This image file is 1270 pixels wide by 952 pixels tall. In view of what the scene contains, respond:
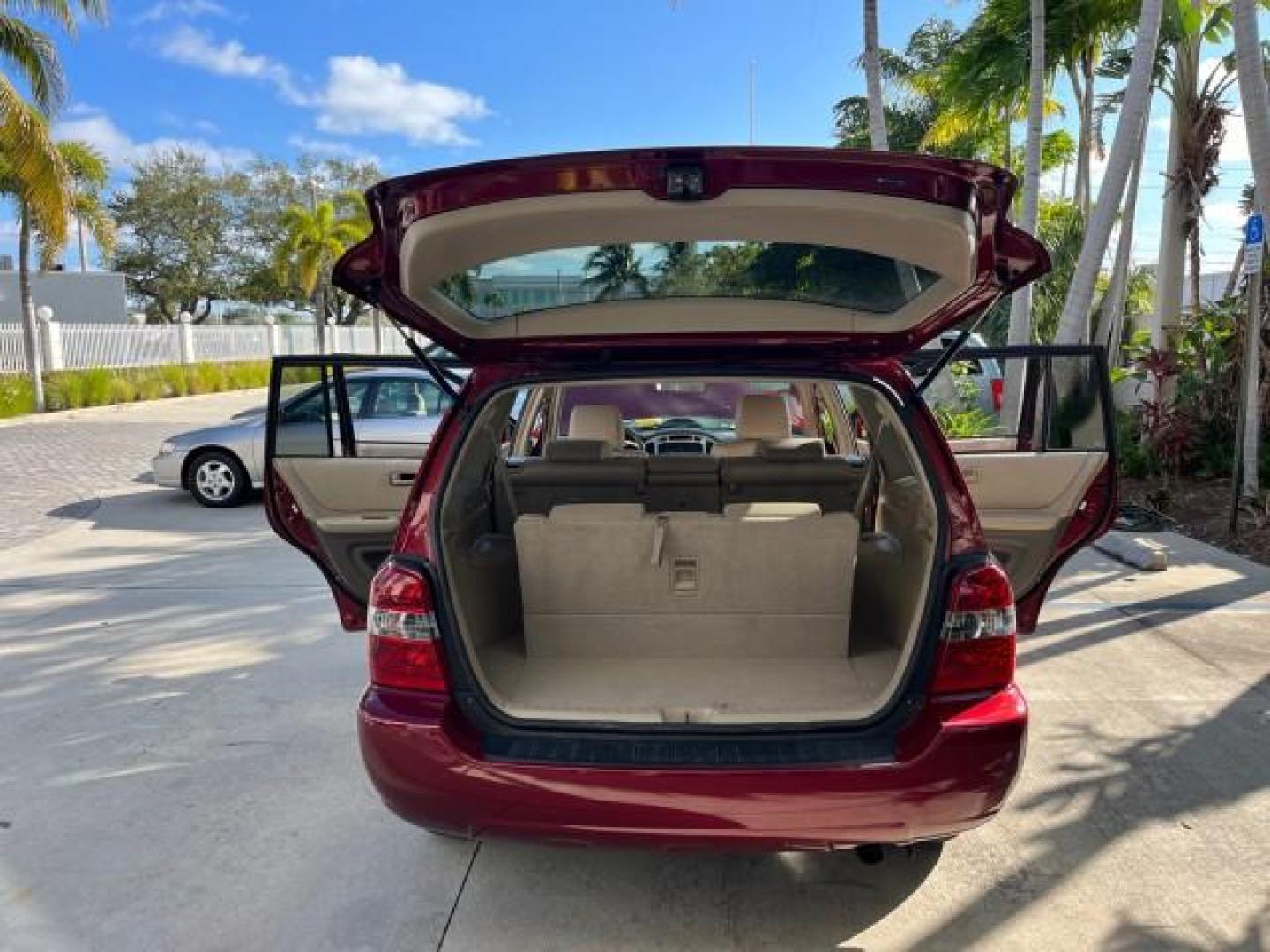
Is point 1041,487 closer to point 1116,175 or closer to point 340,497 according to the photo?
point 340,497

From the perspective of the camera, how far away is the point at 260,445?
30.5 ft

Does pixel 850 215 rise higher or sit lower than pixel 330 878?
higher

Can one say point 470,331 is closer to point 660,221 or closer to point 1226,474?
point 660,221

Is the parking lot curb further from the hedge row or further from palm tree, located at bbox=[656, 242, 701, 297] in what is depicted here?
the hedge row

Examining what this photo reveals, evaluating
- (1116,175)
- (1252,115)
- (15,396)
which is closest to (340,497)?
(1116,175)

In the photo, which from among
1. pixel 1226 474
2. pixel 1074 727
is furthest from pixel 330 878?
pixel 1226 474

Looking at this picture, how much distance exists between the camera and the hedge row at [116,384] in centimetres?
1830

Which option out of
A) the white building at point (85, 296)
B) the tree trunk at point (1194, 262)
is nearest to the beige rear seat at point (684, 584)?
the tree trunk at point (1194, 262)

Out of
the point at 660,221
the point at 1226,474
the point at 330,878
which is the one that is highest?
the point at 660,221

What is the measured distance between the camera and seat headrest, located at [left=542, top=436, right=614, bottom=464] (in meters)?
4.05

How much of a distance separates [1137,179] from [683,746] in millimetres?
12497

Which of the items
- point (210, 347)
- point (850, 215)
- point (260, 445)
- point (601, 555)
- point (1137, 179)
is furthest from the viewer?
point (210, 347)

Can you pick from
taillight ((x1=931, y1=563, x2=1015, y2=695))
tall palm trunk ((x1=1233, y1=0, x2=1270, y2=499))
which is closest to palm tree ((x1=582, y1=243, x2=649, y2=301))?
taillight ((x1=931, y1=563, x2=1015, y2=695))

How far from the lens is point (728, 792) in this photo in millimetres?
2262
